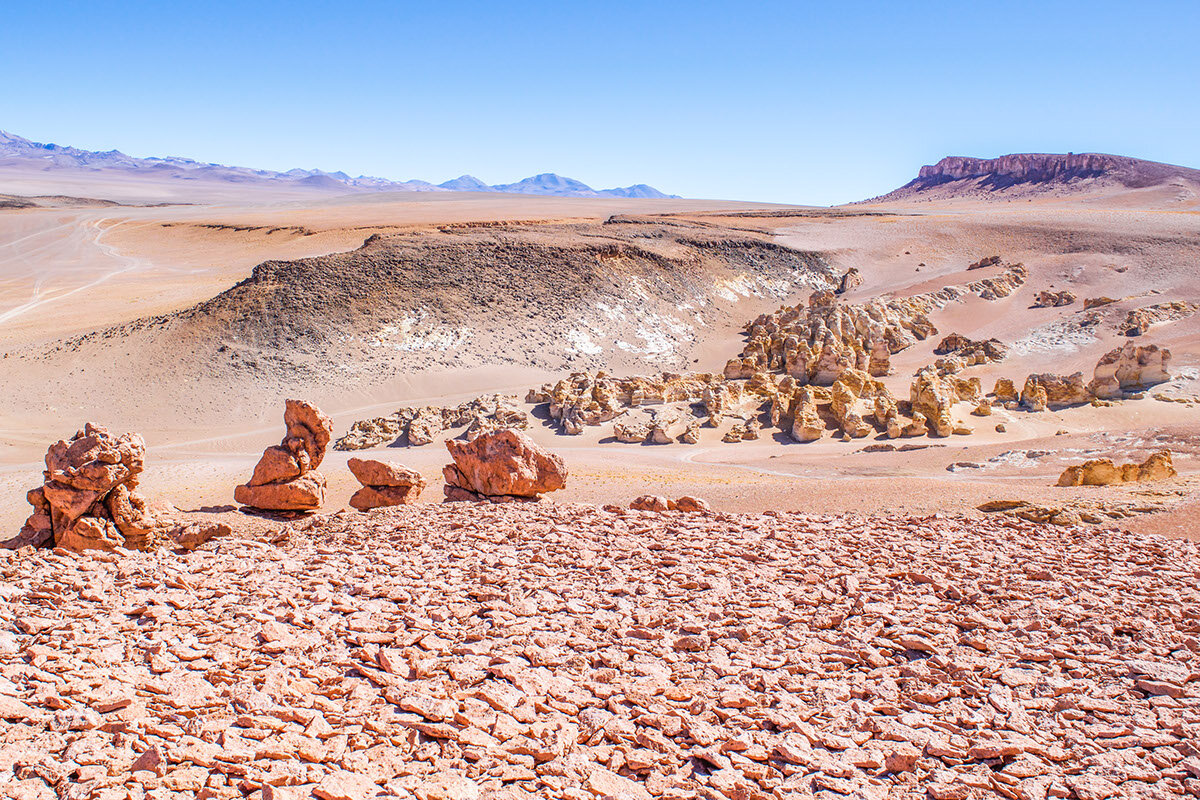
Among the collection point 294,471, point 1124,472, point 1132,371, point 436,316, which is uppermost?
point 436,316

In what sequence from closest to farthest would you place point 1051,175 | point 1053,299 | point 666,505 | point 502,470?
1. point 666,505
2. point 502,470
3. point 1053,299
4. point 1051,175

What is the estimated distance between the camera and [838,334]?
3106cm

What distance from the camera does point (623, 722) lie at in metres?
4.79

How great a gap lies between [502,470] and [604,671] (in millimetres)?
6474

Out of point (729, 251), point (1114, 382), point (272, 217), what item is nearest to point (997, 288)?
point (729, 251)

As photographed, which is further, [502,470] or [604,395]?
[604,395]

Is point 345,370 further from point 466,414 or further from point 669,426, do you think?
point 669,426

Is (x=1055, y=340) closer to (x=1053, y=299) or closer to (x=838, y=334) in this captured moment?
(x=1053, y=299)

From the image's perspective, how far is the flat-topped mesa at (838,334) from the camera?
2761 centimetres

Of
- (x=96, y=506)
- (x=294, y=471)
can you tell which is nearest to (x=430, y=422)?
(x=294, y=471)

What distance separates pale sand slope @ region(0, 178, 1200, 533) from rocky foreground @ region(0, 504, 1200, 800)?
3.87 meters

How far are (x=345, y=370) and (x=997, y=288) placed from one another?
107 feet

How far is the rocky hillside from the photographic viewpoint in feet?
379

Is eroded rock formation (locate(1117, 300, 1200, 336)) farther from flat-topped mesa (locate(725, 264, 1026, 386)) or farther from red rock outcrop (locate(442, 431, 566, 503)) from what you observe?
red rock outcrop (locate(442, 431, 566, 503))
